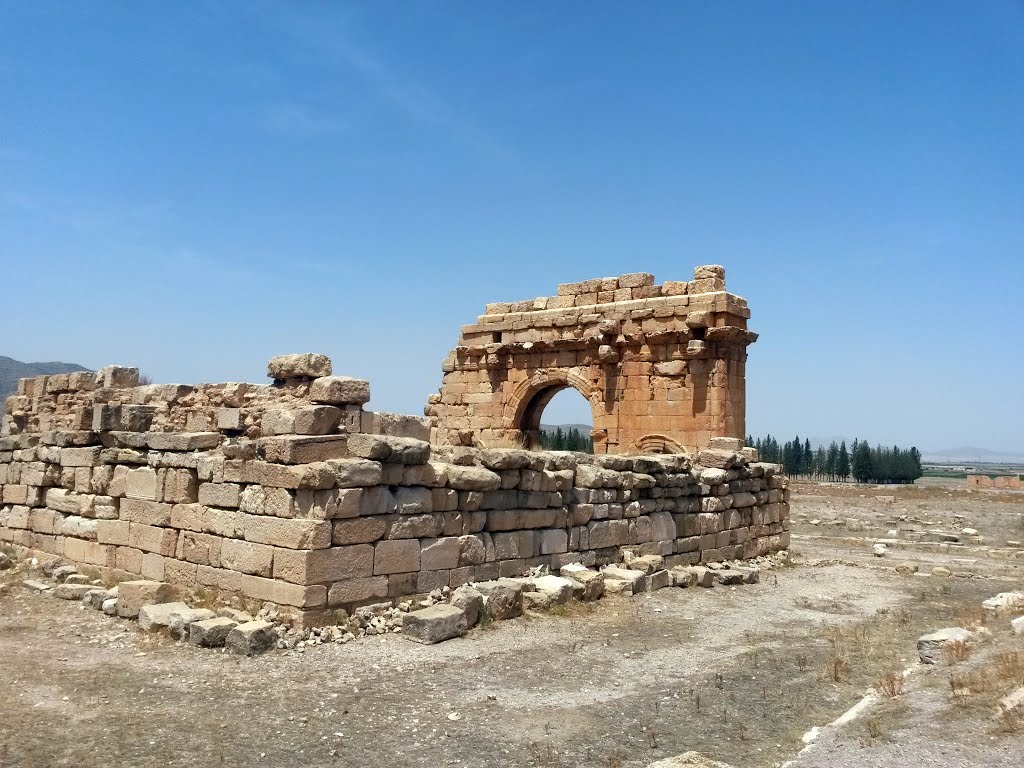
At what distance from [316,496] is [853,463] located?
64.2 m

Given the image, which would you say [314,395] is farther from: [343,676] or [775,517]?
[775,517]

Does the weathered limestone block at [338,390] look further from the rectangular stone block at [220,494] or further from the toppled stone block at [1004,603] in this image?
the toppled stone block at [1004,603]

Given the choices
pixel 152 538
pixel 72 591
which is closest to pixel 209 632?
pixel 152 538

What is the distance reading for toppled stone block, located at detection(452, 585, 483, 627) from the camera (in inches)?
309

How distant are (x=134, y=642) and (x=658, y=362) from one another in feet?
39.0

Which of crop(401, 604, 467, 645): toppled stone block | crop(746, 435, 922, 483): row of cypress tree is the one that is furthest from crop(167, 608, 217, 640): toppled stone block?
crop(746, 435, 922, 483): row of cypress tree

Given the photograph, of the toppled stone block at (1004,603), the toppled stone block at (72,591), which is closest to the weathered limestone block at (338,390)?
the toppled stone block at (72,591)

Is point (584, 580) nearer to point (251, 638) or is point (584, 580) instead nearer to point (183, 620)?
point (251, 638)

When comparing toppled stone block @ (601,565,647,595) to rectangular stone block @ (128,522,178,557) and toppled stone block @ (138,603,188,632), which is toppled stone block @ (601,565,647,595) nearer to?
toppled stone block @ (138,603,188,632)

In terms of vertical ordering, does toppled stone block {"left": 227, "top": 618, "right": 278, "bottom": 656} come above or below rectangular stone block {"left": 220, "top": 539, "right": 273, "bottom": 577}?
below

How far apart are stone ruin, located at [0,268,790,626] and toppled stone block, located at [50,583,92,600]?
1.31ft

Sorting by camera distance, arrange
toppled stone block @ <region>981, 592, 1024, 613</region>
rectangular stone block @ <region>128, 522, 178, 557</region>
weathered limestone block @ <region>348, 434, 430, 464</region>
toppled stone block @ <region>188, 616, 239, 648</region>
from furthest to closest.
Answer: rectangular stone block @ <region>128, 522, 178, 557</region>
toppled stone block @ <region>981, 592, 1024, 613</region>
weathered limestone block @ <region>348, 434, 430, 464</region>
toppled stone block @ <region>188, 616, 239, 648</region>

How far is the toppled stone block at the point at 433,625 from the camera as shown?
736cm

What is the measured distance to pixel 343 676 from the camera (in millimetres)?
6359
